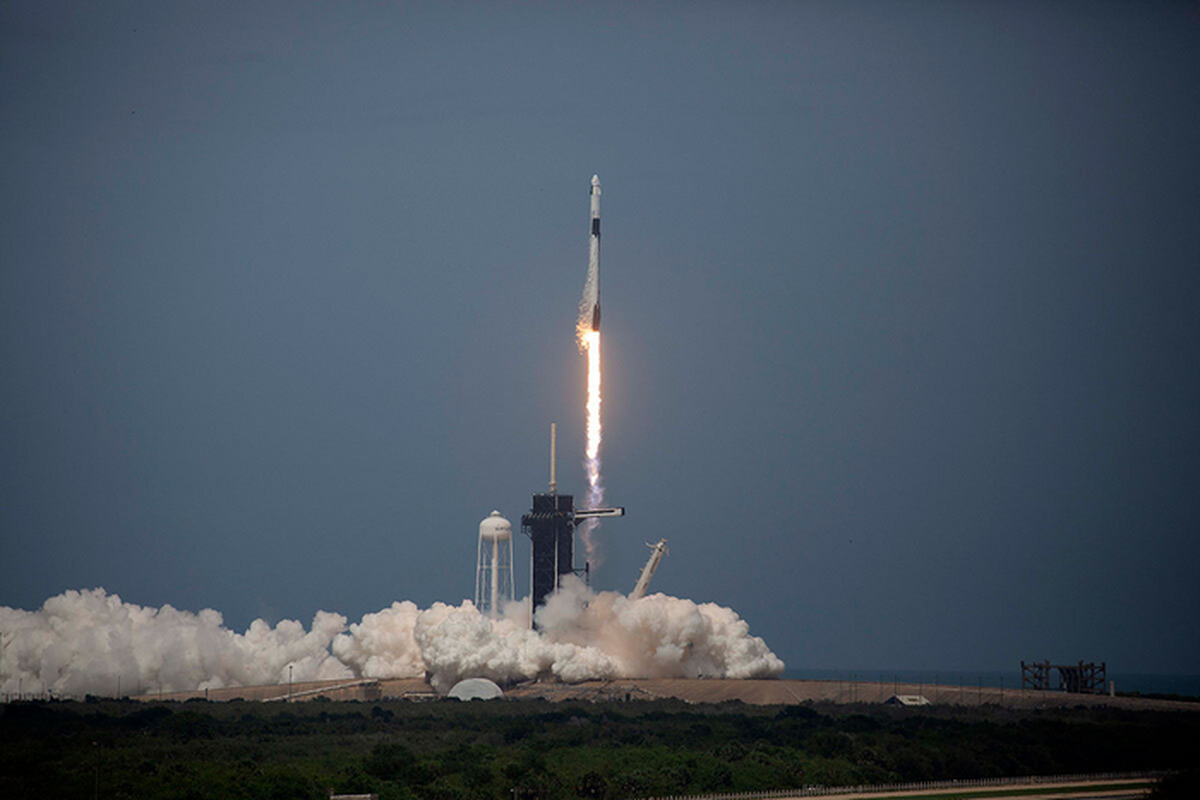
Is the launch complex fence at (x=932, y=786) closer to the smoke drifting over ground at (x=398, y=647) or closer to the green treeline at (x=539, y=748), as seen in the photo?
the green treeline at (x=539, y=748)

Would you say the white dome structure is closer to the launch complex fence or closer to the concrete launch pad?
the concrete launch pad

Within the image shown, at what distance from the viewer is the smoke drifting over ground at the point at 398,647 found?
9319cm

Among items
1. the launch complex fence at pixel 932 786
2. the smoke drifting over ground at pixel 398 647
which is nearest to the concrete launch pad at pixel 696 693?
the smoke drifting over ground at pixel 398 647

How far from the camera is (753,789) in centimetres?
6150

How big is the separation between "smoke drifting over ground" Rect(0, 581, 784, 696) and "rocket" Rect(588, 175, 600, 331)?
16.8 metres

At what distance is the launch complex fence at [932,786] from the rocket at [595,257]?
1567 inches

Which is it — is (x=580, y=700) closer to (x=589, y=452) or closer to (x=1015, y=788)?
(x=589, y=452)

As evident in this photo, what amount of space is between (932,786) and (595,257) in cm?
4257

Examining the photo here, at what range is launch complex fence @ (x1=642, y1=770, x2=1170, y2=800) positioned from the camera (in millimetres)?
59812

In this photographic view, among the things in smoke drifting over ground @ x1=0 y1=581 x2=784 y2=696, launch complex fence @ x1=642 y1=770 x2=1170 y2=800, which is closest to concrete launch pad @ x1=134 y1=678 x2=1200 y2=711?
smoke drifting over ground @ x1=0 y1=581 x2=784 y2=696

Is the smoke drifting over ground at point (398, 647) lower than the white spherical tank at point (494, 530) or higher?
lower

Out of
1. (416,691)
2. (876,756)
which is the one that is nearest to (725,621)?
(416,691)

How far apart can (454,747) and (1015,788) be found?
23835 millimetres

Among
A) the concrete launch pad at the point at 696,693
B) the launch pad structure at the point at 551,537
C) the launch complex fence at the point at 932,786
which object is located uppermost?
the launch pad structure at the point at 551,537
